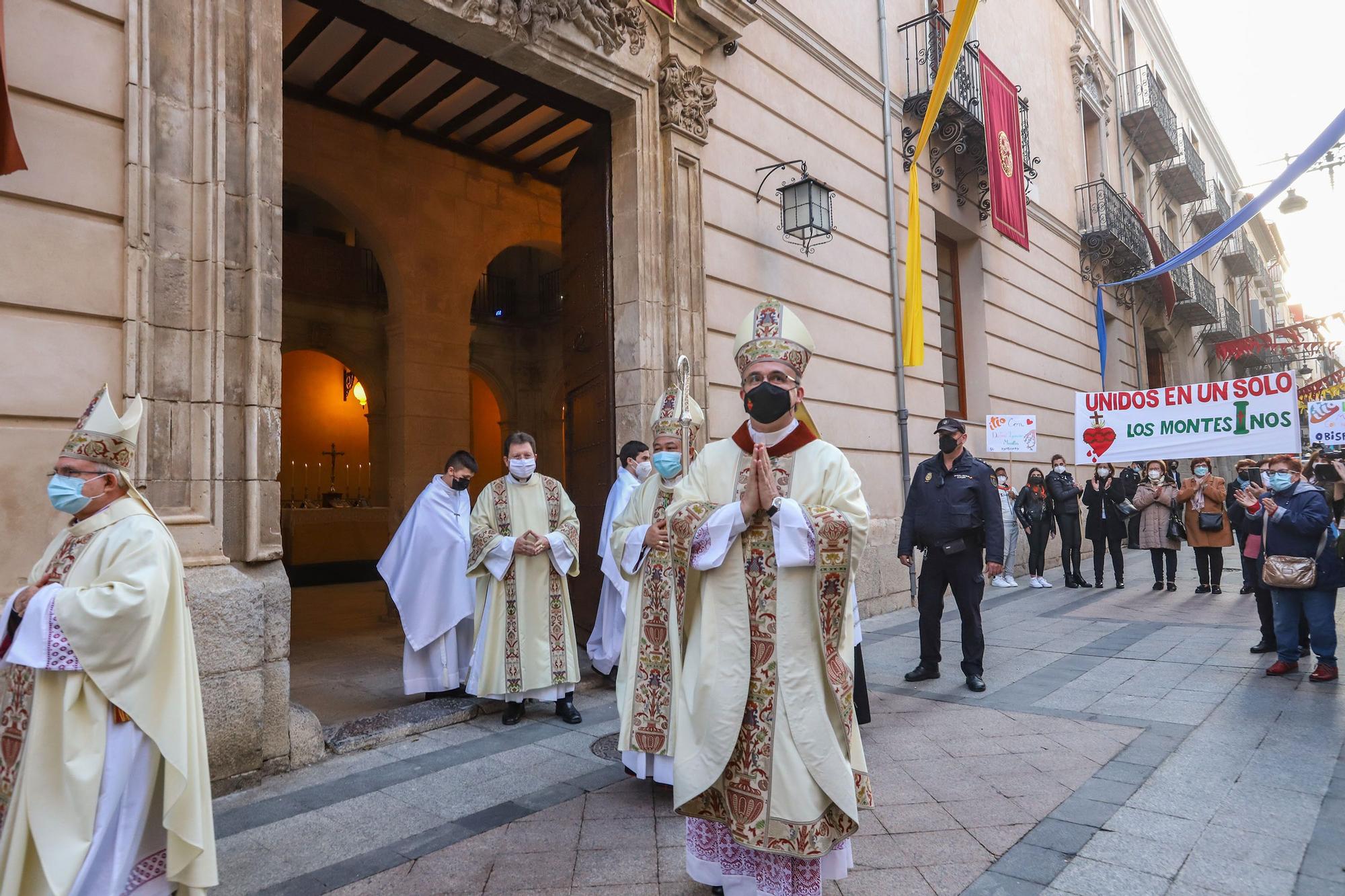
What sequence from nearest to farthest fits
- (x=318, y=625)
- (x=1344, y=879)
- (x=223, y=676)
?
(x=1344, y=879) < (x=223, y=676) < (x=318, y=625)

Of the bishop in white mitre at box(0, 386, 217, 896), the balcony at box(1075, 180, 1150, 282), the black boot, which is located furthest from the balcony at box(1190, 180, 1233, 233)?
the bishop in white mitre at box(0, 386, 217, 896)

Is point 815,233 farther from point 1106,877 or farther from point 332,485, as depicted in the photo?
Result: point 332,485

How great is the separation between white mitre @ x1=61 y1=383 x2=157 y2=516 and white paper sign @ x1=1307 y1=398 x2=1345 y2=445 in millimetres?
15082

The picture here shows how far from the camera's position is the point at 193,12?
4.46m

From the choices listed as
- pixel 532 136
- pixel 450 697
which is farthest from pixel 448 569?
pixel 532 136

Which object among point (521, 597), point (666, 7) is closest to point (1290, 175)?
point (666, 7)

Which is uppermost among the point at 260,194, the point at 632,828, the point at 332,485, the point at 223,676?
the point at 260,194

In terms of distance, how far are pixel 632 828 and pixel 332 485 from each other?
1449cm

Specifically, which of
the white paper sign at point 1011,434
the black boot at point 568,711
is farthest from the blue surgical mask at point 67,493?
the white paper sign at point 1011,434

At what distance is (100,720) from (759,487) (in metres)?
2.23

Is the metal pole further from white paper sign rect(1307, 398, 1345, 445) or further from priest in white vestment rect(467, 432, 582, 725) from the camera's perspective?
white paper sign rect(1307, 398, 1345, 445)

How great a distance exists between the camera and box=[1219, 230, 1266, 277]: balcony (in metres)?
31.5

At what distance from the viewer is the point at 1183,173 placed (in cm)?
2353

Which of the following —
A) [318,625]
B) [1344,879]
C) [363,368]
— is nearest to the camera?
[1344,879]
